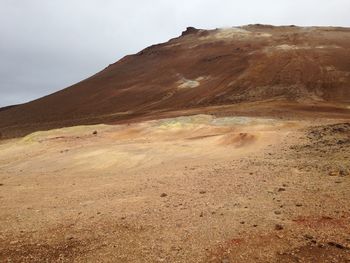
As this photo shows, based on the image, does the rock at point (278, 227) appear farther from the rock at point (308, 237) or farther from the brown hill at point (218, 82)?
the brown hill at point (218, 82)

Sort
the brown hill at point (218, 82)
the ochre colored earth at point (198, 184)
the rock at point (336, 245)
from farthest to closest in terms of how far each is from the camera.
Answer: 1. the brown hill at point (218, 82)
2. the ochre colored earth at point (198, 184)
3. the rock at point (336, 245)

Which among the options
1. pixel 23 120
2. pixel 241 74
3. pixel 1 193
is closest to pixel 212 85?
pixel 241 74

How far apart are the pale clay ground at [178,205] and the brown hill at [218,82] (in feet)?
33.1

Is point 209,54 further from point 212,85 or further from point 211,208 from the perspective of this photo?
point 211,208

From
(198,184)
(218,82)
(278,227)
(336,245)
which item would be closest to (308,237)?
(336,245)

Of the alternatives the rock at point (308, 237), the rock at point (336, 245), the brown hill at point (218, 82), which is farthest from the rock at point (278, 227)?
the brown hill at point (218, 82)

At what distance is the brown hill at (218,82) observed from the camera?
26.8 meters

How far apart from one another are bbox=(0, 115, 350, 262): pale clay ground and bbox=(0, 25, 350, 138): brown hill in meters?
10.1

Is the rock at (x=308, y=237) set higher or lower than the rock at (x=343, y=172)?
higher

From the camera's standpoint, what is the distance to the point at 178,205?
768 cm

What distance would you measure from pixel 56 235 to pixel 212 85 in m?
27.0

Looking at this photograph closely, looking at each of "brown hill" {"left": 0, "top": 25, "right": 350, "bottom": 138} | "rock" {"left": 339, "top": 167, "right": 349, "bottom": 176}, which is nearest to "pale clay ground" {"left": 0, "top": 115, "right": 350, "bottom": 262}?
"rock" {"left": 339, "top": 167, "right": 349, "bottom": 176}

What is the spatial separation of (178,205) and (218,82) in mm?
26158

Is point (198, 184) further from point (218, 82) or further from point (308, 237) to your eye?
point (218, 82)
